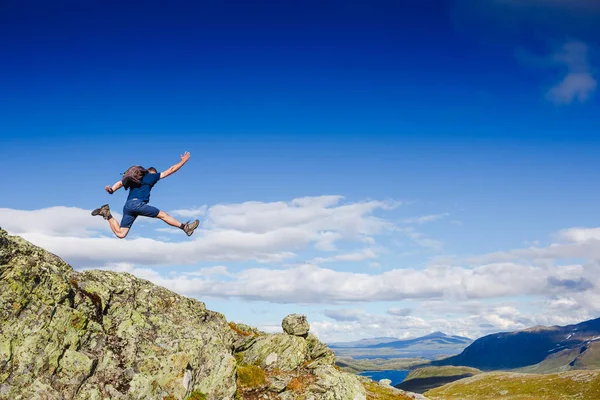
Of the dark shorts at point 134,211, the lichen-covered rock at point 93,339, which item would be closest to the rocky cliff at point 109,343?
the lichen-covered rock at point 93,339

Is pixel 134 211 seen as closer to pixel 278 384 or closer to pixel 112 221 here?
pixel 112 221

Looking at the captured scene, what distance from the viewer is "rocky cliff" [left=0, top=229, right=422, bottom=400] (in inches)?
687

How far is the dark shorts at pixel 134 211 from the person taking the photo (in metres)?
20.5

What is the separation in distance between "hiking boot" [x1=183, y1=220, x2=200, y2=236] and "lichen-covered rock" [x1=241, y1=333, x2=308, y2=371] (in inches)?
566

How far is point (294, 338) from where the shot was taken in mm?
34562

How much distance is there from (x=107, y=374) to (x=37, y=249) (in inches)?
258

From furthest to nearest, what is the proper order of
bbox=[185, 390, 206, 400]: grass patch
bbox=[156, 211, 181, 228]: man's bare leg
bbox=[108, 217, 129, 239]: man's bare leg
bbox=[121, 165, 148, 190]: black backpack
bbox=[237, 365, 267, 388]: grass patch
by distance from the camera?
1. bbox=[237, 365, 267, 388]: grass patch
2. bbox=[185, 390, 206, 400]: grass patch
3. bbox=[156, 211, 181, 228]: man's bare leg
4. bbox=[108, 217, 129, 239]: man's bare leg
5. bbox=[121, 165, 148, 190]: black backpack

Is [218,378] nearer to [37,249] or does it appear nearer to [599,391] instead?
[37,249]

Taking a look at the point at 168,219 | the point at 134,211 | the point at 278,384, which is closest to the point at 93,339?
the point at 134,211

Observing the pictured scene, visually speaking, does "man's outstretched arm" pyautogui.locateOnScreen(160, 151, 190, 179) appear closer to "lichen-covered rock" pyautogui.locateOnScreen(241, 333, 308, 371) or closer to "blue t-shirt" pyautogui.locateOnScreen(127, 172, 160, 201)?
"blue t-shirt" pyautogui.locateOnScreen(127, 172, 160, 201)

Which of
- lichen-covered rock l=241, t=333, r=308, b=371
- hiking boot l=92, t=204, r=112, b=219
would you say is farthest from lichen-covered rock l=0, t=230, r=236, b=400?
lichen-covered rock l=241, t=333, r=308, b=371

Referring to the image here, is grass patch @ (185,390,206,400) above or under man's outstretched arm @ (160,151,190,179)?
under

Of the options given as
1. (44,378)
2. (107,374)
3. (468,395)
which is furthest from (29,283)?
(468,395)

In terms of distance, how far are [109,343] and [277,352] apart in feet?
49.5
